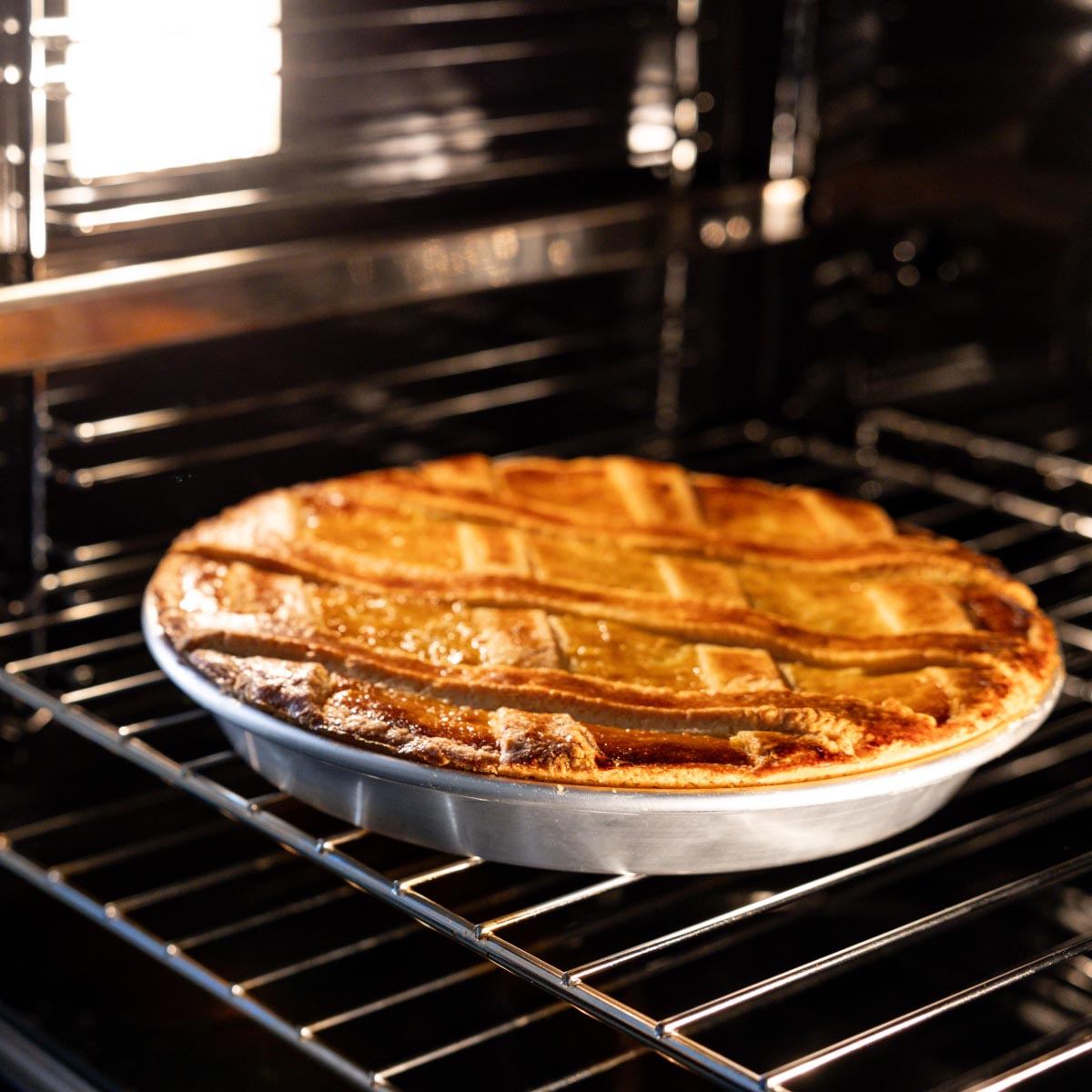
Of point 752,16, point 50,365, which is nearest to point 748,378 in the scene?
point 752,16

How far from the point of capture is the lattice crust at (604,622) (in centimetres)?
101

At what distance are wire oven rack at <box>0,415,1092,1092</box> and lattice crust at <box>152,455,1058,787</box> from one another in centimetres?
9

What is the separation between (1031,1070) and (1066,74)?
101cm

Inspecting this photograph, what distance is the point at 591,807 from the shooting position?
0.95 meters

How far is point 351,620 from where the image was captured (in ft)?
3.87

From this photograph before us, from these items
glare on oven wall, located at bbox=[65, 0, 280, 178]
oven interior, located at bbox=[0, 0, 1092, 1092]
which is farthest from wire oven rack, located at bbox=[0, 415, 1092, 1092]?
glare on oven wall, located at bbox=[65, 0, 280, 178]

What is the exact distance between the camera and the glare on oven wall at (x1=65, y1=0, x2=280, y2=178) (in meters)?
1.27

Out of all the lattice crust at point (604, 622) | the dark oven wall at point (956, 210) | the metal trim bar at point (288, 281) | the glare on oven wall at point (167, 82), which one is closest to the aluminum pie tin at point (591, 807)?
the lattice crust at point (604, 622)

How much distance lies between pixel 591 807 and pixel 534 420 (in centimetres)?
88

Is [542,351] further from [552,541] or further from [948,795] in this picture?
[948,795]

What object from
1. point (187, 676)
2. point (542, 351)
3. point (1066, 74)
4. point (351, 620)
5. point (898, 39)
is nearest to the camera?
point (187, 676)

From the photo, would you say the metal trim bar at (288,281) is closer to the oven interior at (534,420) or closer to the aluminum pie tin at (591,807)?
the oven interior at (534,420)

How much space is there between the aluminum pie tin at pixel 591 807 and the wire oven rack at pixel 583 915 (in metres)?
0.03

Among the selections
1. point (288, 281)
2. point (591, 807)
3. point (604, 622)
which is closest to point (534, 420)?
point (288, 281)
